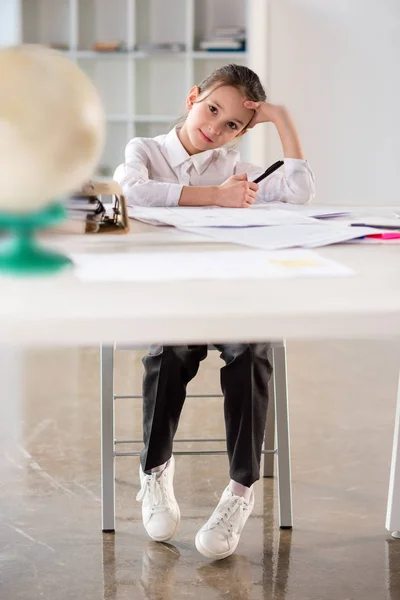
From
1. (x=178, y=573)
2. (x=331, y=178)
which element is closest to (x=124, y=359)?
(x=178, y=573)

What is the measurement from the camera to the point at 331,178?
5336mm

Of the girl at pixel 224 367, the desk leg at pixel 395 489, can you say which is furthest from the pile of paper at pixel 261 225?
the desk leg at pixel 395 489

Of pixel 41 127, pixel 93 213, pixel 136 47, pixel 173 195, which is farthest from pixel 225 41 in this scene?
pixel 41 127

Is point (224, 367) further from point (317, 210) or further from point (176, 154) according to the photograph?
point (176, 154)

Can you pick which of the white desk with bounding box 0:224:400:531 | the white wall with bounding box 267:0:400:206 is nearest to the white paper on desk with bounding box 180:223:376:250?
the white desk with bounding box 0:224:400:531

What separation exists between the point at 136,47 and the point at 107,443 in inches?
149

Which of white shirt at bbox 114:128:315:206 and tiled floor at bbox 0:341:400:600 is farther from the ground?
white shirt at bbox 114:128:315:206

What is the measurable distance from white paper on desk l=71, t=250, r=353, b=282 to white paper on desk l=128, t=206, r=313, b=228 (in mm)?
274

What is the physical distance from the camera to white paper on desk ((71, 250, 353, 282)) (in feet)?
3.21

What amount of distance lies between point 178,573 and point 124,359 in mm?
1717

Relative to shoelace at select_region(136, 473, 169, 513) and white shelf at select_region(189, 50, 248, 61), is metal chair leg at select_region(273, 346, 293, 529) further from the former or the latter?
white shelf at select_region(189, 50, 248, 61)

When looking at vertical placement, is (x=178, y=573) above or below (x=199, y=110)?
below

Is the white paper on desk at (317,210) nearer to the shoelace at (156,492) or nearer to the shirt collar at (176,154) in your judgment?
the shirt collar at (176,154)

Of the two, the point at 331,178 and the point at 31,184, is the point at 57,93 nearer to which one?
the point at 31,184
